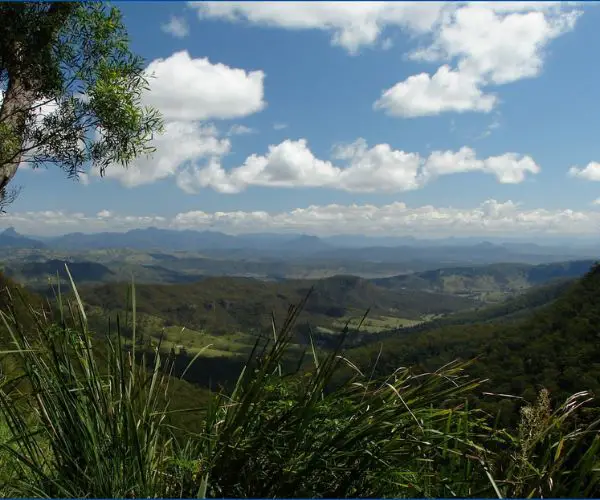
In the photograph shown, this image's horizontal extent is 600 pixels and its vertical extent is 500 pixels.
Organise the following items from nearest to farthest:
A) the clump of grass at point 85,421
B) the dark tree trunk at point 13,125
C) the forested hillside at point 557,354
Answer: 1. the clump of grass at point 85,421
2. the dark tree trunk at point 13,125
3. the forested hillside at point 557,354

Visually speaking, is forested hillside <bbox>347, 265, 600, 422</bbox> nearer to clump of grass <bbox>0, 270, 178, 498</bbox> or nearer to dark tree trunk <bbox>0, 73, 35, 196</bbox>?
dark tree trunk <bbox>0, 73, 35, 196</bbox>

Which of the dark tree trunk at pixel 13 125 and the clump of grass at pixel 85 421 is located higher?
the dark tree trunk at pixel 13 125

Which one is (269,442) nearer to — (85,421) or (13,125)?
(85,421)

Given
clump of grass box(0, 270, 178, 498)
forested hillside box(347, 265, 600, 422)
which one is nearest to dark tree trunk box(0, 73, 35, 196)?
clump of grass box(0, 270, 178, 498)

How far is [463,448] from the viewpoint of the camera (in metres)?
2.92

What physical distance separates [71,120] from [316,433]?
29.3ft

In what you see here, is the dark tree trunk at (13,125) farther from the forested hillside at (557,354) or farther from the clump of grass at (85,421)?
the forested hillside at (557,354)

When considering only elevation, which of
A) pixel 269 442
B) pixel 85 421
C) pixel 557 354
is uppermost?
pixel 85 421

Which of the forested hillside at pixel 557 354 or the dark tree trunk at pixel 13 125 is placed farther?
the forested hillside at pixel 557 354

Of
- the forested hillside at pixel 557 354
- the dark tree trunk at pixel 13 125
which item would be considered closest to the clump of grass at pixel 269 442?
the dark tree trunk at pixel 13 125

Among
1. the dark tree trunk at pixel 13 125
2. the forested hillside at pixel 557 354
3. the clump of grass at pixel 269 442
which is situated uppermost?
the dark tree trunk at pixel 13 125

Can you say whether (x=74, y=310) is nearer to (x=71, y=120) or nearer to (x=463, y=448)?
(x=463, y=448)

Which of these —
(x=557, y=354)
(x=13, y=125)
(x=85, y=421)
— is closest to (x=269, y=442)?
(x=85, y=421)

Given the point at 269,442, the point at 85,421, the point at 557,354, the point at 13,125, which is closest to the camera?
the point at 85,421
